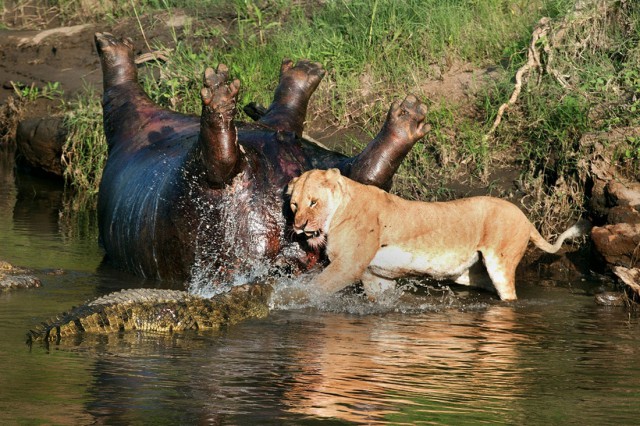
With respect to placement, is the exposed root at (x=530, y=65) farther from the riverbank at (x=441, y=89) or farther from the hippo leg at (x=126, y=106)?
the hippo leg at (x=126, y=106)

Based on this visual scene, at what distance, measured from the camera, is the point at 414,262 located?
8.00 meters

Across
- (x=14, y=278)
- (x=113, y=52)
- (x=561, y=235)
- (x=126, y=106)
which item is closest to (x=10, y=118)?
(x=113, y=52)

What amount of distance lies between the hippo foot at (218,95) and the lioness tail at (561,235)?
226cm

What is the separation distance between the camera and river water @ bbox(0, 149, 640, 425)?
205 inches

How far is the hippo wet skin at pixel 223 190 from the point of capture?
7934 mm

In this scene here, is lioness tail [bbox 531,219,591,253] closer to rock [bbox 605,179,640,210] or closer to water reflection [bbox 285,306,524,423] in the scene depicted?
rock [bbox 605,179,640,210]

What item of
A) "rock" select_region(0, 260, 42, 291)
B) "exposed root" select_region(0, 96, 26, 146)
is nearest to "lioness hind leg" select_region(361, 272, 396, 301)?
"rock" select_region(0, 260, 42, 291)

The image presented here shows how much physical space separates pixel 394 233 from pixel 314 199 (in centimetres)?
63

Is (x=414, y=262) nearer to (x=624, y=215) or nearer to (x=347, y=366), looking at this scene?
(x=624, y=215)

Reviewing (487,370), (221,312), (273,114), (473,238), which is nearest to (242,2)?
(273,114)

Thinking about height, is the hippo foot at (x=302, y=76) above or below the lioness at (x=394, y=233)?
above

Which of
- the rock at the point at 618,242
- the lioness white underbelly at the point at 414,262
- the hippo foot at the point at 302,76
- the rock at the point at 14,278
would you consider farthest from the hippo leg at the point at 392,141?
the rock at the point at 14,278

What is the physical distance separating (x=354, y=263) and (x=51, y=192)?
5.76 m

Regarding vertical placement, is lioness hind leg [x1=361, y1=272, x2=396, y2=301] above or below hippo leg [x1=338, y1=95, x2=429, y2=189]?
below
